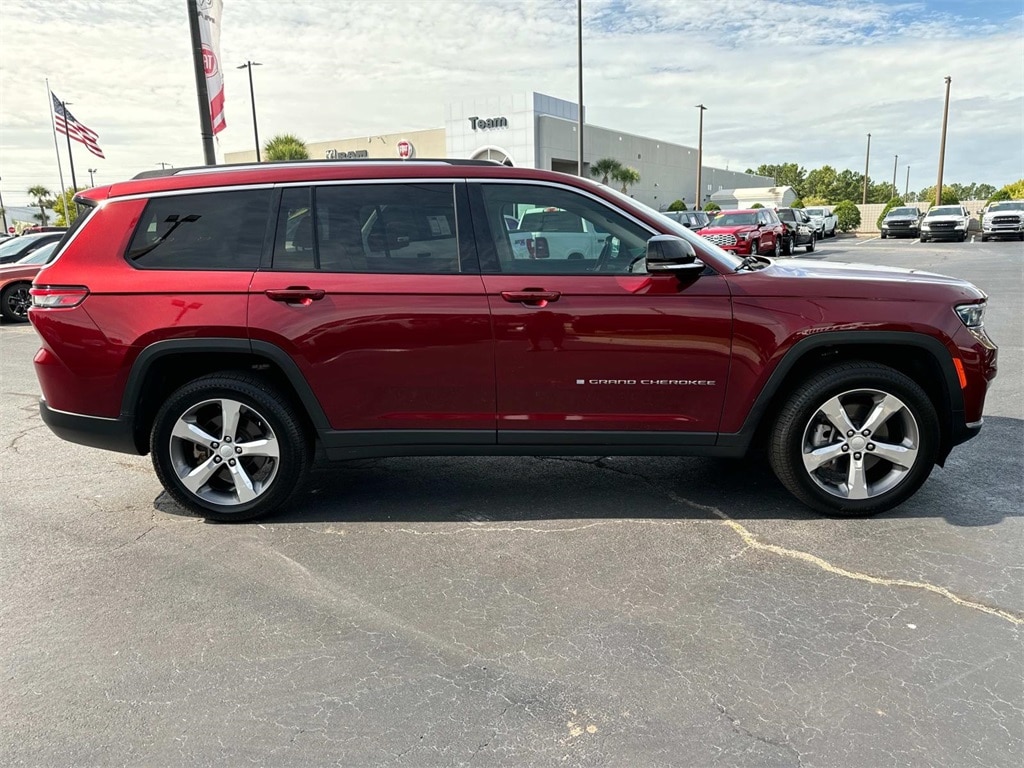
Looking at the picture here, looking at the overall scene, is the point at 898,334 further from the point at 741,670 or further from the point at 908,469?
the point at 741,670

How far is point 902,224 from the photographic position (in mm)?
38094

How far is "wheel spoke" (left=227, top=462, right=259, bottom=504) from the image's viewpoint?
4082 mm

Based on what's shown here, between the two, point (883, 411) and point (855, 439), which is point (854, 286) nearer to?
point (883, 411)

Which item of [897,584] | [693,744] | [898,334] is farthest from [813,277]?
[693,744]

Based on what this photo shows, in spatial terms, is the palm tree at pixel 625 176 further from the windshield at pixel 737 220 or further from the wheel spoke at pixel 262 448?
the wheel spoke at pixel 262 448

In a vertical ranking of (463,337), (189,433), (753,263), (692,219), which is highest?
(692,219)

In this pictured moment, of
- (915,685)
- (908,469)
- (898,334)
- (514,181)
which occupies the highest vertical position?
(514,181)

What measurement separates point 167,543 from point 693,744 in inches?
114

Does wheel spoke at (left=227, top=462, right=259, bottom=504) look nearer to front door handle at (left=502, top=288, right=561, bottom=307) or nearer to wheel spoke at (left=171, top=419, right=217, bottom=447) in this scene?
wheel spoke at (left=171, top=419, right=217, bottom=447)

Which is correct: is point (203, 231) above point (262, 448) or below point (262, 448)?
above

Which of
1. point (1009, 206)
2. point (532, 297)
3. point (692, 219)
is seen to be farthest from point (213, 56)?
point (1009, 206)

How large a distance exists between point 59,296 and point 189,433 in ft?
3.31

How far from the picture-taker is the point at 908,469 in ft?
12.9

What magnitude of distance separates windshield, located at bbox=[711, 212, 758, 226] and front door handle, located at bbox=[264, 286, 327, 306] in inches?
799
